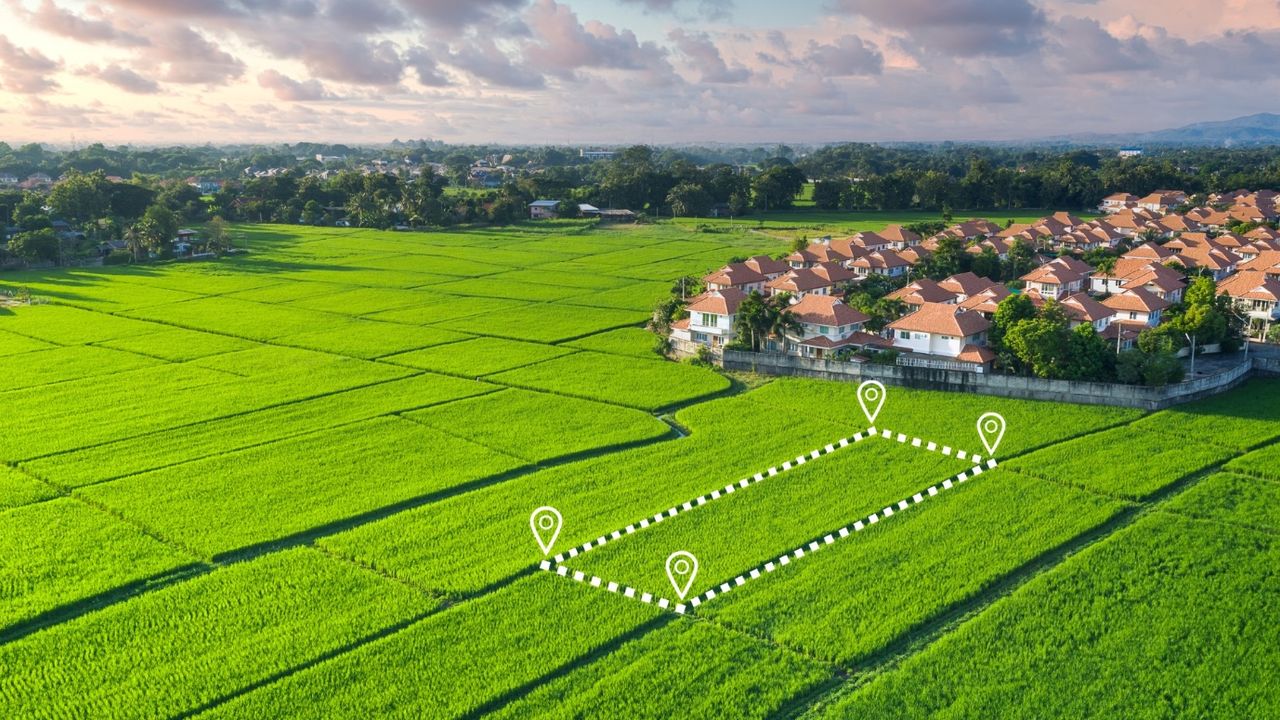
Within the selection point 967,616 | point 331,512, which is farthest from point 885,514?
point 331,512

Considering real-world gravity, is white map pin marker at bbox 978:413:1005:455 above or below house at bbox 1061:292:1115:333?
below

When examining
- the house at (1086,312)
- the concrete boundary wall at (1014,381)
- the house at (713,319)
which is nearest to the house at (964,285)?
the house at (1086,312)

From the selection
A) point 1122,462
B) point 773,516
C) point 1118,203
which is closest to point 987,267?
point 1122,462

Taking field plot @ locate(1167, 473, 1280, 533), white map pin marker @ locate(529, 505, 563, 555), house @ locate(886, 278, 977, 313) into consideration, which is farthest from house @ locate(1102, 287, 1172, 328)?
white map pin marker @ locate(529, 505, 563, 555)

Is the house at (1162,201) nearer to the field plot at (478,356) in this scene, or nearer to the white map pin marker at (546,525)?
the field plot at (478,356)

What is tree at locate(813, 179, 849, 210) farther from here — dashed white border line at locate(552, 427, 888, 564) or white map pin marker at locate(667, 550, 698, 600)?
white map pin marker at locate(667, 550, 698, 600)

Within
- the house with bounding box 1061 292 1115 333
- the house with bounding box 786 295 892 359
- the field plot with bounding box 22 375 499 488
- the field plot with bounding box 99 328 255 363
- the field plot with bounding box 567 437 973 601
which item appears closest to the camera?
the field plot with bounding box 567 437 973 601

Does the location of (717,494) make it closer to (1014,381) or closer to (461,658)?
(461,658)
